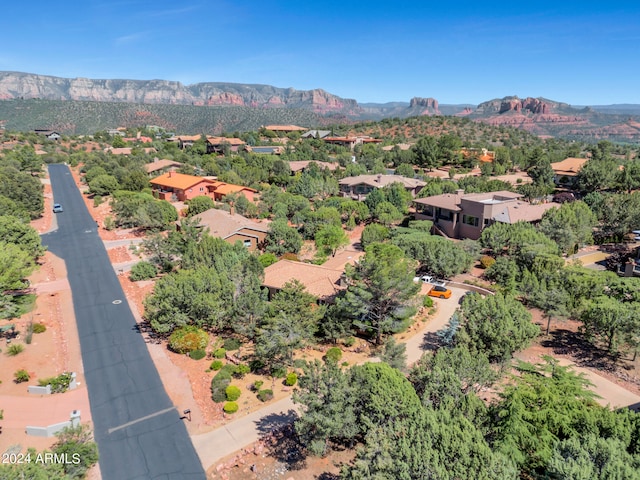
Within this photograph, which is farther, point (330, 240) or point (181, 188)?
point (181, 188)

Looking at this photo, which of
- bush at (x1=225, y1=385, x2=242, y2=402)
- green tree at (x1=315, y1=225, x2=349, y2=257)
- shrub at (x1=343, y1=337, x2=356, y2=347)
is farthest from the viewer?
green tree at (x1=315, y1=225, x2=349, y2=257)

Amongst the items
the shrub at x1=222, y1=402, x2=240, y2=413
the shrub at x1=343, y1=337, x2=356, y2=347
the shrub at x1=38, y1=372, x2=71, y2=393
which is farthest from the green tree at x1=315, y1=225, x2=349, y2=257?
the shrub at x1=38, y1=372, x2=71, y2=393

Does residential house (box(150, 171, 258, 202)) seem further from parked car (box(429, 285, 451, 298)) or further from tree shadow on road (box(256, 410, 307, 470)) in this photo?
tree shadow on road (box(256, 410, 307, 470))

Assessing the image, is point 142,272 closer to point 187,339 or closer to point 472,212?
point 187,339

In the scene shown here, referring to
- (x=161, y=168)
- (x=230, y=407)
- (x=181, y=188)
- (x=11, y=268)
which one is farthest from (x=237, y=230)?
(x=161, y=168)

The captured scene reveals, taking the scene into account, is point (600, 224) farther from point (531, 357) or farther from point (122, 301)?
point (122, 301)
